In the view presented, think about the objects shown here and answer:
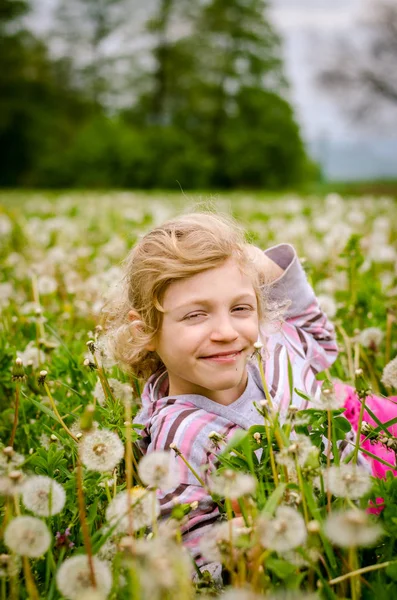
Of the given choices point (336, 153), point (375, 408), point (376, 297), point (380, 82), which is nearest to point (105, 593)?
point (375, 408)

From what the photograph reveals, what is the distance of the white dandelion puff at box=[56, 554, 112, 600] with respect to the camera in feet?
3.49

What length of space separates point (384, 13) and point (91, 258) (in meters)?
31.0

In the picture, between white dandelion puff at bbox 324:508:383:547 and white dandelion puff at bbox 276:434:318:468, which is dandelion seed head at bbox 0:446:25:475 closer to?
white dandelion puff at bbox 276:434:318:468

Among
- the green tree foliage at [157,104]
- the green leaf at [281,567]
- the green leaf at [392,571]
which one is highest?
the green tree foliage at [157,104]

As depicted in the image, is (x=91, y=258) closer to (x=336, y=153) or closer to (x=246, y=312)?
(x=246, y=312)

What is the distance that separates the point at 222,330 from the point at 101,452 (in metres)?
0.47

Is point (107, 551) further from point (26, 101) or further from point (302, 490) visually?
point (26, 101)

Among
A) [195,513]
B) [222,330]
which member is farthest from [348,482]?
[222,330]

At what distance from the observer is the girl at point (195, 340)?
5.37 ft

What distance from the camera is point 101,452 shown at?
51.7 inches

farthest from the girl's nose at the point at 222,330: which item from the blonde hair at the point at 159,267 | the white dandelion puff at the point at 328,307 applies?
the white dandelion puff at the point at 328,307

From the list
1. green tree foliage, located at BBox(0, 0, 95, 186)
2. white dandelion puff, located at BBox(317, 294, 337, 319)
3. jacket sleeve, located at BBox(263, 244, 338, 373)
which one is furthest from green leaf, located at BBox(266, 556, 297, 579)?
green tree foliage, located at BBox(0, 0, 95, 186)

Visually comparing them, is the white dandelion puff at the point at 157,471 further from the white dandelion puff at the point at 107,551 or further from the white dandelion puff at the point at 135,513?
the white dandelion puff at the point at 107,551

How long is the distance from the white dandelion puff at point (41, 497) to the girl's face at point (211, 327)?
55cm
